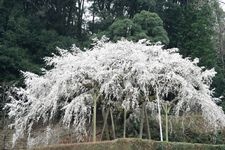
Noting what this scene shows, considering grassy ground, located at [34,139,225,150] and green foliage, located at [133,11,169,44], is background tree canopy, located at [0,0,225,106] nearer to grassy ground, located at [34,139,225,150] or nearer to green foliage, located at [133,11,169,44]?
green foliage, located at [133,11,169,44]

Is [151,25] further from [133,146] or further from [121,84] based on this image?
[133,146]

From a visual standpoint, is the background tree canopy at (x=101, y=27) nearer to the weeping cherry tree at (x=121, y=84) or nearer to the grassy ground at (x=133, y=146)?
the weeping cherry tree at (x=121, y=84)

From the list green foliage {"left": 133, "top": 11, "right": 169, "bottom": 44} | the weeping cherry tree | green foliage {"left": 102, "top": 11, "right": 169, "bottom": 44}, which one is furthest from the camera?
green foliage {"left": 133, "top": 11, "right": 169, "bottom": 44}

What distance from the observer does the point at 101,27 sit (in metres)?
28.4

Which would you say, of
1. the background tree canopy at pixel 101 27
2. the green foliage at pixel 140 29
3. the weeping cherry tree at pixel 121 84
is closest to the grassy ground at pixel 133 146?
the weeping cherry tree at pixel 121 84

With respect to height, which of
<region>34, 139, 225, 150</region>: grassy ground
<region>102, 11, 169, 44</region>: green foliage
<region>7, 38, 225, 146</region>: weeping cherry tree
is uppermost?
<region>102, 11, 169, 44</region>: green foliage

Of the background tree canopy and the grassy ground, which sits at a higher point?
the background tree canopy

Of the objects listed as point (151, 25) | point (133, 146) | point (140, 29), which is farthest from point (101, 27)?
point (133, 146)

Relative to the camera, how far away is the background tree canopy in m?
24.9

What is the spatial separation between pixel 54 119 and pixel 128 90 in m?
3.60

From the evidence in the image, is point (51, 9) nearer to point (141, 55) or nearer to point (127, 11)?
point (127, 11)

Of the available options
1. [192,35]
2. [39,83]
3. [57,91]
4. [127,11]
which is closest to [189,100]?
[57,91]

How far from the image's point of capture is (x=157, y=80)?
14.4m

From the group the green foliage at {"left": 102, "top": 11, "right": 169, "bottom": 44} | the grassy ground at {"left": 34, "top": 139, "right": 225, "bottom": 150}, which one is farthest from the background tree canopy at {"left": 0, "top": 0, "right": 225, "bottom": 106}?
the grassy ground at {"left": 34, "top": 139, "right": 225, "bottom": 150}
